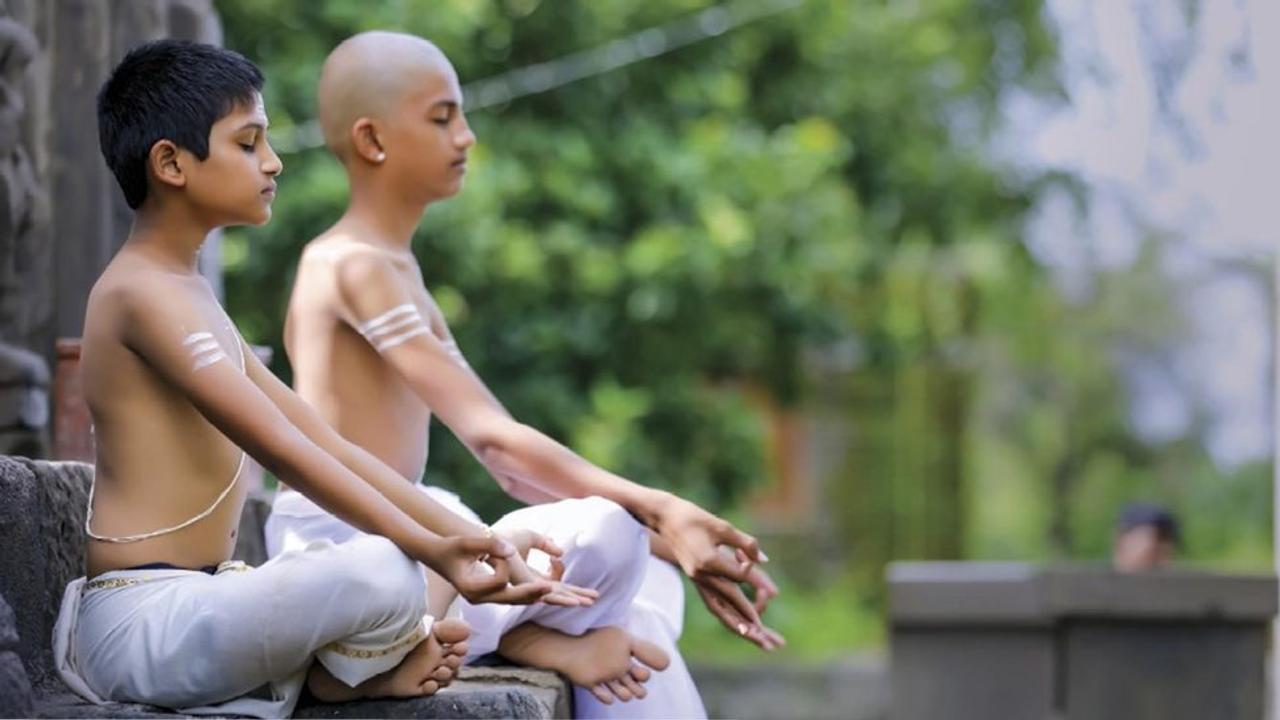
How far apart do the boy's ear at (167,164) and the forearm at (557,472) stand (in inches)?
27.1

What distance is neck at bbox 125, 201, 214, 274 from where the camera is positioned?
2.69 m

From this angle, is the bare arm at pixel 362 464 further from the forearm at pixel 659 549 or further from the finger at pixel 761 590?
the forearm at pixel 659 549

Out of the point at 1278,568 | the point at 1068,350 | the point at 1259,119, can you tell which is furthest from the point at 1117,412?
the point at 1259,119

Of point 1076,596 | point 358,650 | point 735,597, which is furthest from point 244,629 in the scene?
point 1076,596

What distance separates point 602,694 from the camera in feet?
10.1

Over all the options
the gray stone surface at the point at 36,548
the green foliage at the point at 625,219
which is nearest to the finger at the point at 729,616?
the gray stone surface at the point at 36,548

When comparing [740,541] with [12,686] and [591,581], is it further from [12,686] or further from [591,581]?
[12,686]

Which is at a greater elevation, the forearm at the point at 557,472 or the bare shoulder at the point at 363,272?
the bare shoulder at the point at 363,272

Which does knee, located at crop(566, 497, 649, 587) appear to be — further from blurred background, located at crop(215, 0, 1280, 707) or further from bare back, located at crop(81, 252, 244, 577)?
blurred background, located at crop(215, 0, 1280, 707)

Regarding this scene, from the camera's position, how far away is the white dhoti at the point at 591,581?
3.00 meters

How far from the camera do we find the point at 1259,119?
5.79m

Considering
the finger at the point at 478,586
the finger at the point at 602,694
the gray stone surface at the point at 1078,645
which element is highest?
the finger at the point at 478,586

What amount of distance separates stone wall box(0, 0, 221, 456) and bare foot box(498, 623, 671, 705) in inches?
60.5

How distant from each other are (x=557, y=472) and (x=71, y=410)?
1.21m
